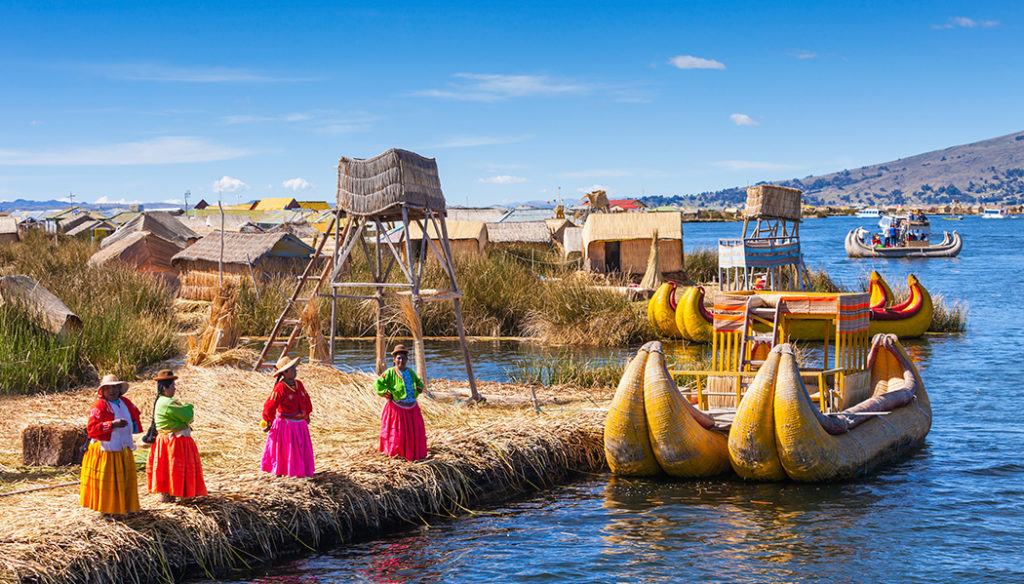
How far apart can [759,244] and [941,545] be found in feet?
46.3

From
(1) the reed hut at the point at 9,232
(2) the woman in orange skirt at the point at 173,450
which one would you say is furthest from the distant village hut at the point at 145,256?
(2) the woman in orange skirt at the point at 173,450

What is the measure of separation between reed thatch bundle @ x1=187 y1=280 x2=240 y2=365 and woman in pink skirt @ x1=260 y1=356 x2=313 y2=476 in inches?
291

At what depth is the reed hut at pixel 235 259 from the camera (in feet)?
90.1

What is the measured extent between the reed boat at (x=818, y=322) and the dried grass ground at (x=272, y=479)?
861 centimetres

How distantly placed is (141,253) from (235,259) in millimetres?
4948

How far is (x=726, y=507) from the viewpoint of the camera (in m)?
10.0

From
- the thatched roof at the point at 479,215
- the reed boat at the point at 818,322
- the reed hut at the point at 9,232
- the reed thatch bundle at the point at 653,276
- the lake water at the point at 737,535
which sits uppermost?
the thatched roof at the point at 479,215

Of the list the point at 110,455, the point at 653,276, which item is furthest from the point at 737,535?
the point at 653,276

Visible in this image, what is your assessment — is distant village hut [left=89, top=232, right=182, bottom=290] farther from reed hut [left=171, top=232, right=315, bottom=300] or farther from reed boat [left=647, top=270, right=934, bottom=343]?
reed boat [left=647, top=270, right=934, bottom=343]

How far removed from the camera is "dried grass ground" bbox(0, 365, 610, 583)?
7207mm

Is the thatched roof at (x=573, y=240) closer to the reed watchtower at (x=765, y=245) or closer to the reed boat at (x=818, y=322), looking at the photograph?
the reed watchtower at (x=765, y=245)

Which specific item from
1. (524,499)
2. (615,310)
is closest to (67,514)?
(524,499)

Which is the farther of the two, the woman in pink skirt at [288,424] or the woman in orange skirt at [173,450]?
the woman in pink skirt at [288,424]

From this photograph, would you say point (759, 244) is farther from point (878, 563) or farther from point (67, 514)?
point (67, 514)
